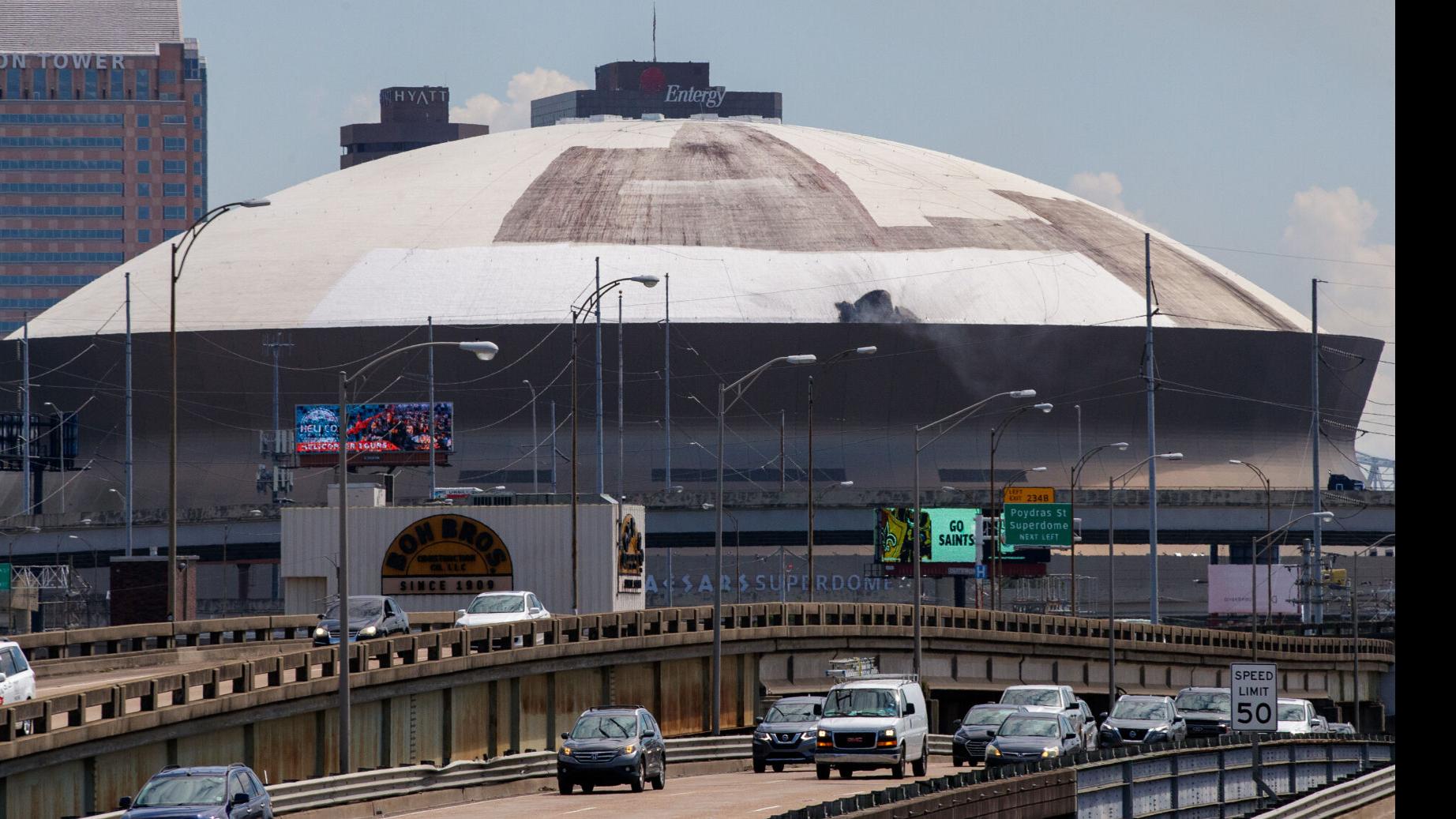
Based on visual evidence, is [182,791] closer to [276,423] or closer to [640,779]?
[640,779]

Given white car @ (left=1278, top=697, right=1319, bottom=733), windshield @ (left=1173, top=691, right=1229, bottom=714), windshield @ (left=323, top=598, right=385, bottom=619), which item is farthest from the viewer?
white car @ (left=1278, top=697, right=1319, bottom=733)

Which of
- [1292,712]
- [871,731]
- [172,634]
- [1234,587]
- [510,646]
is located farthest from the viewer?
[1234,587]

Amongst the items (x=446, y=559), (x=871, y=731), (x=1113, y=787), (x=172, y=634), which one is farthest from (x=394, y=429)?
(x=1113, y=787)

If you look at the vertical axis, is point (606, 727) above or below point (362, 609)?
below

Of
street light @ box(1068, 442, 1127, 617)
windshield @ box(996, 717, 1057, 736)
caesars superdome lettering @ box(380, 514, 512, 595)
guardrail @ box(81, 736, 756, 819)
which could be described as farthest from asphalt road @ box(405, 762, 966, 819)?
street light @ box(1068, 442, 1127, 617)

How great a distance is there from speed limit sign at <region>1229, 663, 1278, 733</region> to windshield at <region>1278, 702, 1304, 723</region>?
58.4 ft

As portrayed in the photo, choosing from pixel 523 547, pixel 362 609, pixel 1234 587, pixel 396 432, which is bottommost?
pixel 1234 587

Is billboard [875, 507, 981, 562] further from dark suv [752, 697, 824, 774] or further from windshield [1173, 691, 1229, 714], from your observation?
dark suv [752, 697, 824, 774]

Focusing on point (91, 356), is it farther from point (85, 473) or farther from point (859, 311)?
point (859, 311)

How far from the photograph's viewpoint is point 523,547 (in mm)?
71438

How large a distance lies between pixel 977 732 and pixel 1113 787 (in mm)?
12033

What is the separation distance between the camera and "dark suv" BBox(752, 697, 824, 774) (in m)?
46.2

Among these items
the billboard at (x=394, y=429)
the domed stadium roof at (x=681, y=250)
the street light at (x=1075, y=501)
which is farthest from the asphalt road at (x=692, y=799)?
the domed stadium roof at (x=681, y=250)

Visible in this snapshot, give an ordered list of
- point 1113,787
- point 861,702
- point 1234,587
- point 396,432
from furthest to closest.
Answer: point 1234,587 → point 396,432 → point 861,702 → point 1113,787
